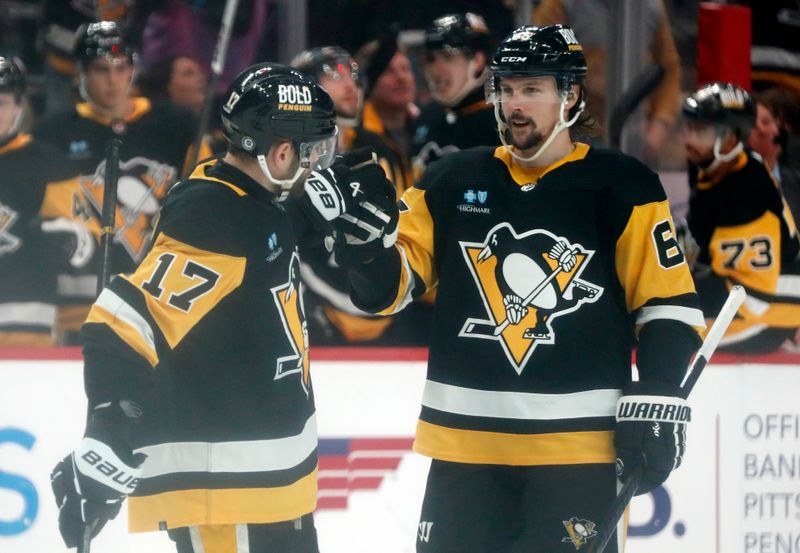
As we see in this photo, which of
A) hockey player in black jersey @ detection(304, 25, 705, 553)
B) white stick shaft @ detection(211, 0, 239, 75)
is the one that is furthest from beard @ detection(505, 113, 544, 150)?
white stick shaft @ detection(211, 0, 239, 75)

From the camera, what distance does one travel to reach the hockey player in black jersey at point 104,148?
4414mm

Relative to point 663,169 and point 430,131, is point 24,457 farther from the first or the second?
point 663,169

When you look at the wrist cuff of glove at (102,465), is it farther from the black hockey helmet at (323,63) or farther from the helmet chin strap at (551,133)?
the black hockey helmet at (323,63)

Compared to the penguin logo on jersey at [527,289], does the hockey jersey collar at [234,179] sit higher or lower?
higher

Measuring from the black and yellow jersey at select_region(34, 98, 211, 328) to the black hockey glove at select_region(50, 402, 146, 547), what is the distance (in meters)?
1.80

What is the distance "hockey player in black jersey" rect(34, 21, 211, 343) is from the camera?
14.5 ft

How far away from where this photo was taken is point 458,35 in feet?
15.2

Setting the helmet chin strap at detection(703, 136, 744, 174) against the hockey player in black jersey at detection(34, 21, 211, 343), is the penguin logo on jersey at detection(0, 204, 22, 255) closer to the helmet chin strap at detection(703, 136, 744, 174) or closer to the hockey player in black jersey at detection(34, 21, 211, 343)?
the hockey player in black jersey at detection(34, 21, 211, 343)

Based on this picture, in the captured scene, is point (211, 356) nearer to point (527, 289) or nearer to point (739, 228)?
point (527, 289)

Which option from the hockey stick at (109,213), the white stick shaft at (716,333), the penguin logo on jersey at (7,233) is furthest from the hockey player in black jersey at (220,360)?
the penguin logo on jersey at (7,233)

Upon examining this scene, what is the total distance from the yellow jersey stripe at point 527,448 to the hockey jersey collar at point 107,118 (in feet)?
6.66

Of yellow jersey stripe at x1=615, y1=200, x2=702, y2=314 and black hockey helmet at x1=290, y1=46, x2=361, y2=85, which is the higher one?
yellow jersey stripe at x1=615, y1=200, x2=702, y2=314

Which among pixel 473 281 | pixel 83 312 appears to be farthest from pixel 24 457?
pixel 473 281

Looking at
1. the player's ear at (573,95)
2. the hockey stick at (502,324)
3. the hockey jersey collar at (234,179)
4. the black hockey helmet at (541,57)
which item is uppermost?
the black hockey helmet at (541,57)
